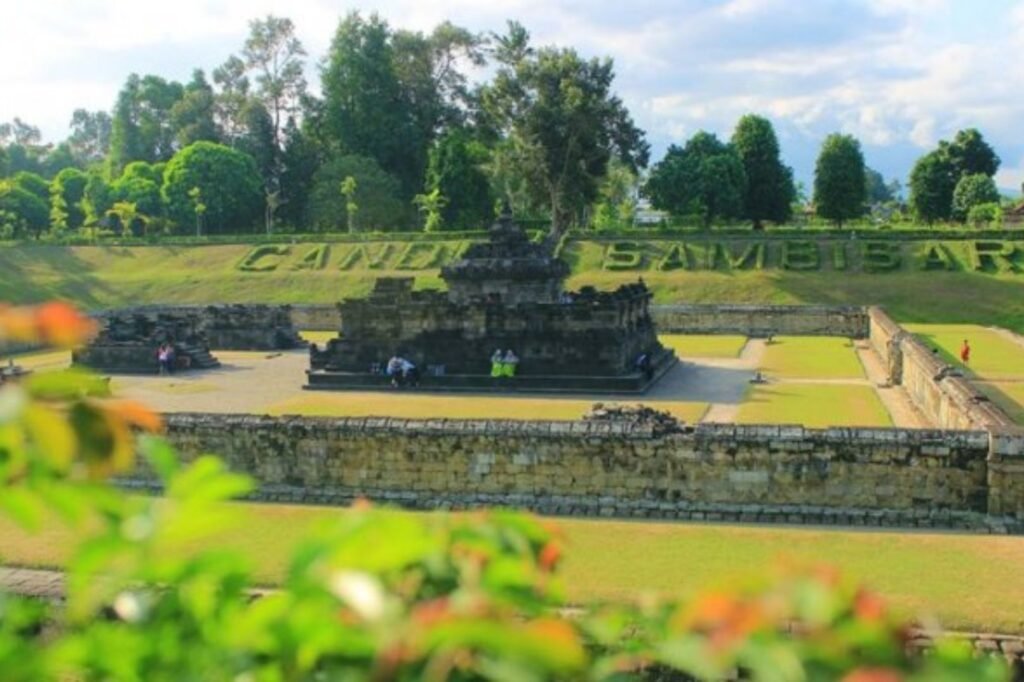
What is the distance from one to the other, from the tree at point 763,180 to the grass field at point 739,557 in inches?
1926

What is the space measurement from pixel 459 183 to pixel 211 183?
14785 mm

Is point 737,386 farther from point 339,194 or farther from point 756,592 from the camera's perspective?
point 339,194

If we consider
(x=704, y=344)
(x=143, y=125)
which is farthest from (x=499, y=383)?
(x=143, y=125)

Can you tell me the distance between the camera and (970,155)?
196 feet

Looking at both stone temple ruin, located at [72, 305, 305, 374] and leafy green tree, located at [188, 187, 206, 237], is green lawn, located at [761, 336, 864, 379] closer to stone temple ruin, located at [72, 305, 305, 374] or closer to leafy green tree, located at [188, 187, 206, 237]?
stone temple ruin, located at [72, 305, 305, 374]

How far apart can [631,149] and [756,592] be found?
4777 cm

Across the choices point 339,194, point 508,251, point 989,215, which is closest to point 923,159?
point 989,215

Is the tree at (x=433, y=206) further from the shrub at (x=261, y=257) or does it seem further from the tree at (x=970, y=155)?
the tree at (x=970, y=155)

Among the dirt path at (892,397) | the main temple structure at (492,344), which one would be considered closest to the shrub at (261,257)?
the main temple structure at (492,344)

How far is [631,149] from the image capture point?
48188 millimetres

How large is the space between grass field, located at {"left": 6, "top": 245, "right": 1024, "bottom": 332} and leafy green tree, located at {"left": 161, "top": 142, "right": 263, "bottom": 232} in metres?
8.74

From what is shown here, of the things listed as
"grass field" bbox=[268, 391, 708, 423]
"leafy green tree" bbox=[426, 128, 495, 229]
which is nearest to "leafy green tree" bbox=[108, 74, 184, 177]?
"leafy green tree" bbox=[426, 128, 495, 229]

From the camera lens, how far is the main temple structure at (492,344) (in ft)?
74.8

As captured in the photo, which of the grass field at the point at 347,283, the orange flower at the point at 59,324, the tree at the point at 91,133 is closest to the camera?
the orange flower at the point at 59,324
